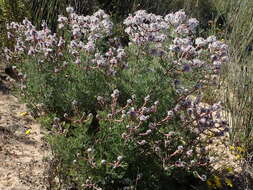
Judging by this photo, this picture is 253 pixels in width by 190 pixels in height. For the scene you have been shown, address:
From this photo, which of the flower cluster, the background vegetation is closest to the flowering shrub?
the flower cluster

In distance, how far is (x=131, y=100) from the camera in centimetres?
244

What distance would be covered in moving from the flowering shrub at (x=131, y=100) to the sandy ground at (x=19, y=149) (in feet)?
1.18

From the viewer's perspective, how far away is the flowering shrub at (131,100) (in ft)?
7.83

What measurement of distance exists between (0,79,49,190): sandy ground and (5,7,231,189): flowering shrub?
0.36m

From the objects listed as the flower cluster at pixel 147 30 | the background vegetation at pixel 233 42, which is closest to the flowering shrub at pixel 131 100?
the flower cluster at pixel 147 30

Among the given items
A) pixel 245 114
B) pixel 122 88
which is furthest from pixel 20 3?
pixel 245 114

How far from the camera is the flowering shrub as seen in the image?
239 centimetres

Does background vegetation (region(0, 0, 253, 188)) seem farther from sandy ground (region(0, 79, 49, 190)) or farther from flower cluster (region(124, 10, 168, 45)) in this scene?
flower cluster (region(124, 10, 168, 45))

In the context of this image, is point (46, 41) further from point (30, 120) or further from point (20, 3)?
point (20, 3)

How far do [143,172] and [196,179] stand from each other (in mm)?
858

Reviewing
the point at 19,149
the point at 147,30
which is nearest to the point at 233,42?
the point at 147,30

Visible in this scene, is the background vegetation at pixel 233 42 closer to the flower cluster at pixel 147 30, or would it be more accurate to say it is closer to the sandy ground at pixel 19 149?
the sandy ground at pixel 19 149

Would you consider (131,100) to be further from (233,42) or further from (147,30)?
(233,42)

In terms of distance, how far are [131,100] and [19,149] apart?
4.33ft
